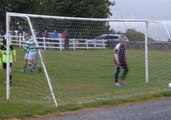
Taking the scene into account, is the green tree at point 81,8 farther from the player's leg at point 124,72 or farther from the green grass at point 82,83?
the player's leg at point 124,72

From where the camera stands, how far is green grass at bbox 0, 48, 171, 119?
14.5m

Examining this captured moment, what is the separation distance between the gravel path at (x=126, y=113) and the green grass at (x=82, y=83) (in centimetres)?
53

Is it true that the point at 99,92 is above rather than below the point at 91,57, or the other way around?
below

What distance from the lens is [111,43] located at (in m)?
19.2

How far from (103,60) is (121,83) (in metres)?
1.17

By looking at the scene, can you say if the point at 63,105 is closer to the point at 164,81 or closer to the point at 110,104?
the point at 110,104

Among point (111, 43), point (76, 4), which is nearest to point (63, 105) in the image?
point (111, 43)

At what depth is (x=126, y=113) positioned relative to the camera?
44.6 ft

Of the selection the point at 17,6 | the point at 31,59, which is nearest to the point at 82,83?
the point at 31,59

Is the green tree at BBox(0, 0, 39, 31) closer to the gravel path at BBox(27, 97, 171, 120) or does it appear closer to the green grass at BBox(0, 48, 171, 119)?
the green grass at BBox(0, 48, 171, 119)

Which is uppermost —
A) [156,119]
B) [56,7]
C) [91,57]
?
[56,7]

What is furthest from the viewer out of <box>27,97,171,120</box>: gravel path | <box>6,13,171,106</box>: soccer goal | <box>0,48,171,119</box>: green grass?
<box>6,13,171,106</box>: soccer goal

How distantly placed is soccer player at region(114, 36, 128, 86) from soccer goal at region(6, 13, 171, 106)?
0.29 metres

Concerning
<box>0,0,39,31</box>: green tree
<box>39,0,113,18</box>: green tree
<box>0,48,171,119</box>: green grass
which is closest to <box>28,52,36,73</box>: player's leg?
<box>0,48,171,119</box>: green grass
